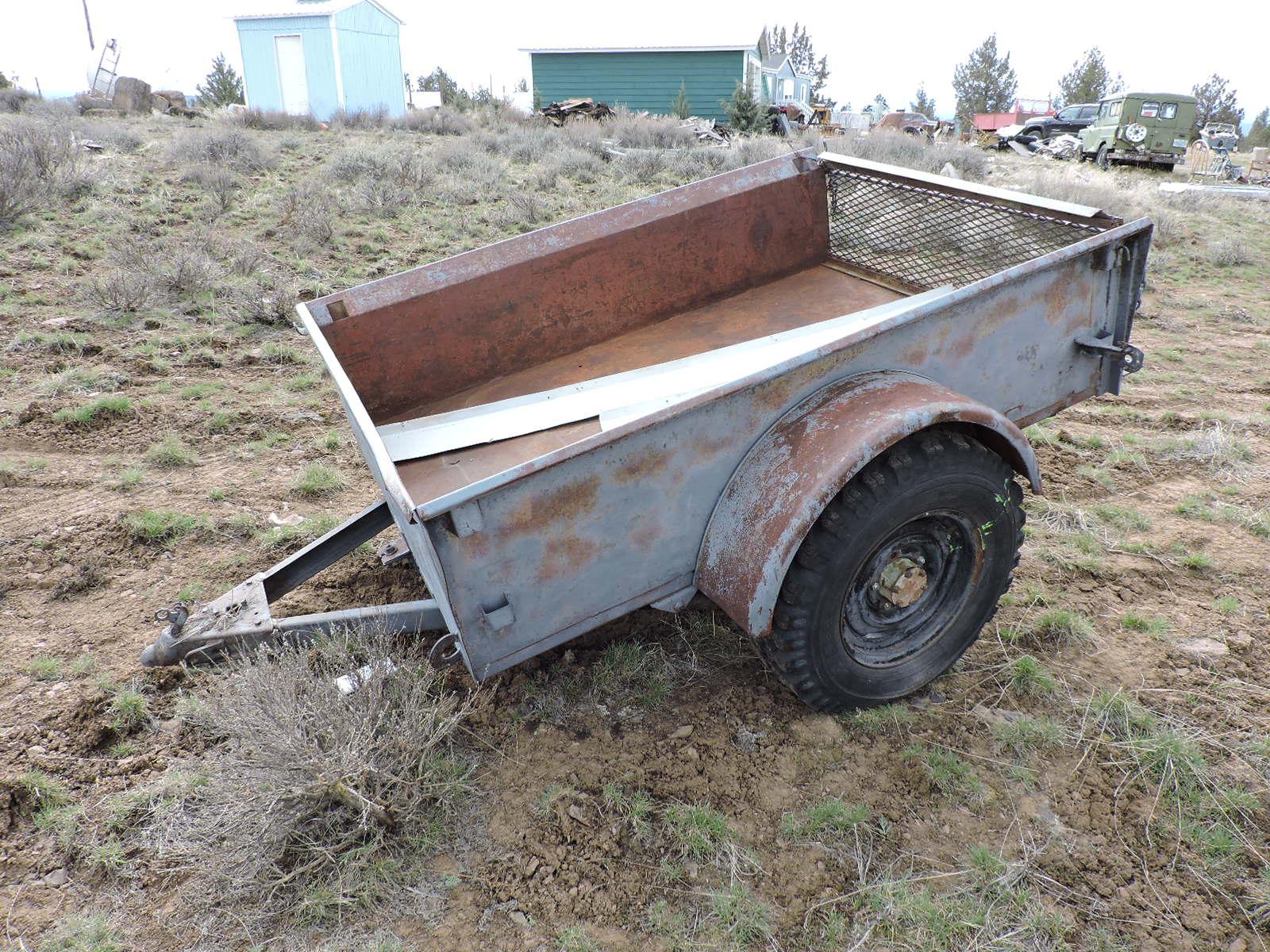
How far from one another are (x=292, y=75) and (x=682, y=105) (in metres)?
10.9

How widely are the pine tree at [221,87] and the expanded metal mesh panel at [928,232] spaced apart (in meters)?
32.6

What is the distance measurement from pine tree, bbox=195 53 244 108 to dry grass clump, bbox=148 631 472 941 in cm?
3390

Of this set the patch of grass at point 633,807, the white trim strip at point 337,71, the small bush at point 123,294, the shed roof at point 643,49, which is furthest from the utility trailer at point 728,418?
the shed roof at point 643,49

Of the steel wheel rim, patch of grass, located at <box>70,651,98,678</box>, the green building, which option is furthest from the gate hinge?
the green building

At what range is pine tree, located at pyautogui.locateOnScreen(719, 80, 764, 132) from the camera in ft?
71.6

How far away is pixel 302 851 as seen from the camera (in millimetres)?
2350

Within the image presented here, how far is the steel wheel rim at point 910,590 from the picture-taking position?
8.73ft

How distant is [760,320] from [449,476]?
184 centimetres

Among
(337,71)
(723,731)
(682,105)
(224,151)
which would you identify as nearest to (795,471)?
(723,731)

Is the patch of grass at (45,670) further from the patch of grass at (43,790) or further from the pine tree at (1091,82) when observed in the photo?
the pine tree at (1091,82)

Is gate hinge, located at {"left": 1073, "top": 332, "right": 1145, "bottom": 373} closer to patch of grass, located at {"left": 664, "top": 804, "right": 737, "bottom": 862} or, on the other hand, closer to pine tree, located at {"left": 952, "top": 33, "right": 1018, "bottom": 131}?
patch of grass, located at {"left": 664, "top": 804, "right": 737, "bottom": 862}

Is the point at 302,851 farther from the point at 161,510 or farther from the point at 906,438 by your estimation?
the point at 161,510

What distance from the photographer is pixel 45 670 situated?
3111mm

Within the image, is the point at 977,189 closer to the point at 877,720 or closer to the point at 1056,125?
the point at 877,720
